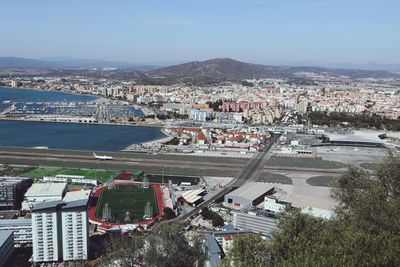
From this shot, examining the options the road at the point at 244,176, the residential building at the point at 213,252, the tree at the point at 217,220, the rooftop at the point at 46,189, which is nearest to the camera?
the residential building at the point at 213,252

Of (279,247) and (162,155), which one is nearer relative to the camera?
(279,247)

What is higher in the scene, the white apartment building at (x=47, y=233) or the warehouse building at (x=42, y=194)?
the white apartment building at (x=47, y=233)

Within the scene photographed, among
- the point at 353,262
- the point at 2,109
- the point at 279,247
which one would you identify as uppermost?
the point at 353,262

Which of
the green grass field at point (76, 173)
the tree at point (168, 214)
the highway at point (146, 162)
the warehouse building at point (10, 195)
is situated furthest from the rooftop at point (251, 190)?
the warehouse building at point (10, 195)

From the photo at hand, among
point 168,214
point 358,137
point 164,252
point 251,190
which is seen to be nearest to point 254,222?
point 168,214

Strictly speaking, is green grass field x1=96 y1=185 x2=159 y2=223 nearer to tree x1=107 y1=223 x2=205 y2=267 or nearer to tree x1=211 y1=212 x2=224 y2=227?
tree x1=211 y1=212 x2=224 y2=227

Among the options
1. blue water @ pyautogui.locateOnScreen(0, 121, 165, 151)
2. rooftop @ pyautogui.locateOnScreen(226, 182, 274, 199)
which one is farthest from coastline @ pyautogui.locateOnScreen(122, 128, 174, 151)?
rooftop @ pyautogui.locateOnScreen(226, 182, 274, 199)

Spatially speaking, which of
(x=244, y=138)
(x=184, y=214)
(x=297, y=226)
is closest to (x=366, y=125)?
(x=244, y=138)

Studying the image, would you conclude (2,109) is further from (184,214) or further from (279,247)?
(279,247)

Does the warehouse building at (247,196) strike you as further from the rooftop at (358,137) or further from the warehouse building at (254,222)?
the rooftop at (358,137)
